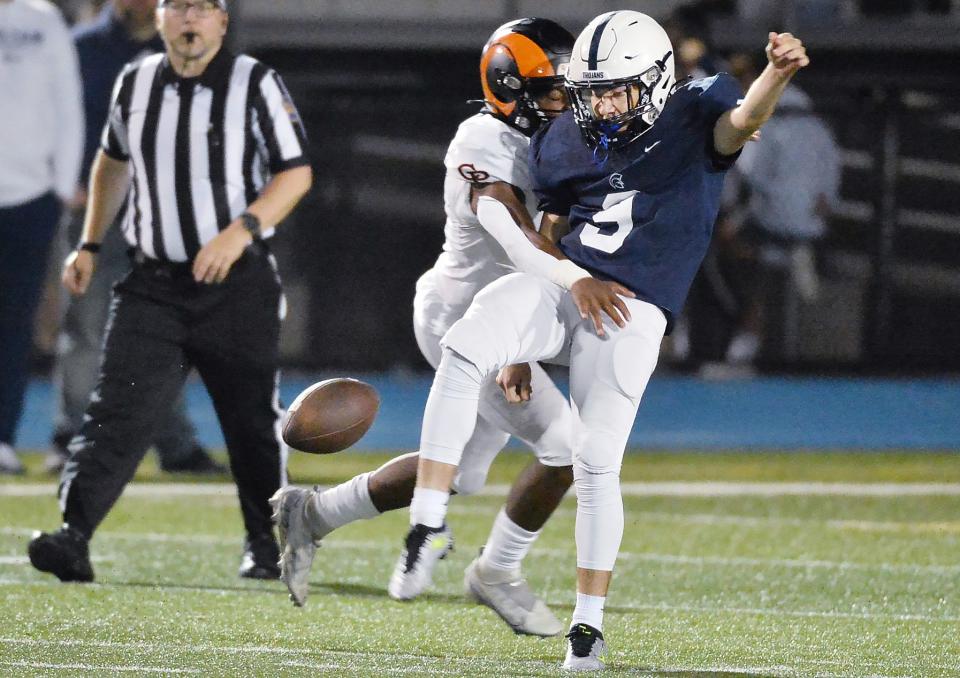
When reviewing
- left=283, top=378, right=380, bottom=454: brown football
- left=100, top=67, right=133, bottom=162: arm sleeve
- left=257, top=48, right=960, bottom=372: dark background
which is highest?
left=100, top=67, right=133, bottom=162: arm sleeve

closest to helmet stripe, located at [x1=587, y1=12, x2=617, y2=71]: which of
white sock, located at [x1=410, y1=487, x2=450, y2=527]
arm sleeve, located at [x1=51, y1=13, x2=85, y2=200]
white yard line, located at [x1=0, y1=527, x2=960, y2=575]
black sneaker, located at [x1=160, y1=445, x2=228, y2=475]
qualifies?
white sock, located at [x1=410, y1=487, x2=450, y2=527]

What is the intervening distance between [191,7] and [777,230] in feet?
23.3

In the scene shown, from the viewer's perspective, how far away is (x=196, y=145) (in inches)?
207

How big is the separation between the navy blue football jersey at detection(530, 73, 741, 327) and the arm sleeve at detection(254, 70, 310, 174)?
1.22m

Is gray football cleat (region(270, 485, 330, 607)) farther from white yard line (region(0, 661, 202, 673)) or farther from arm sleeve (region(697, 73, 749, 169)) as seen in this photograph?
arm sleeve (region(697, 73, 749, 169))

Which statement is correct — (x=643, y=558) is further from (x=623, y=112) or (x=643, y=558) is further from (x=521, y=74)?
(x=623, y=112)

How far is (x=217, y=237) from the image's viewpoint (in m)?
5.14

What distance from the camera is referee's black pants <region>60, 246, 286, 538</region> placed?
5.12 meters

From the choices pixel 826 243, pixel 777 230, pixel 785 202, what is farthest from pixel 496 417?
pixel 826 243

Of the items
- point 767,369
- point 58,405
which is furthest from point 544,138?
point 767,369

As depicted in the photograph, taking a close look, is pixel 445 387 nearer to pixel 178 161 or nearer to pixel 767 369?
pixel 178 161

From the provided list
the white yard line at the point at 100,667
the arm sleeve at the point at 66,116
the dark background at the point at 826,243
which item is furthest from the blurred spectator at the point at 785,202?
the white yard line at the point at 100,667

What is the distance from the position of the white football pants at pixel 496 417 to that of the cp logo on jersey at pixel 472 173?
1.18ft

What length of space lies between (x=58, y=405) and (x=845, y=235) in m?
6.16
